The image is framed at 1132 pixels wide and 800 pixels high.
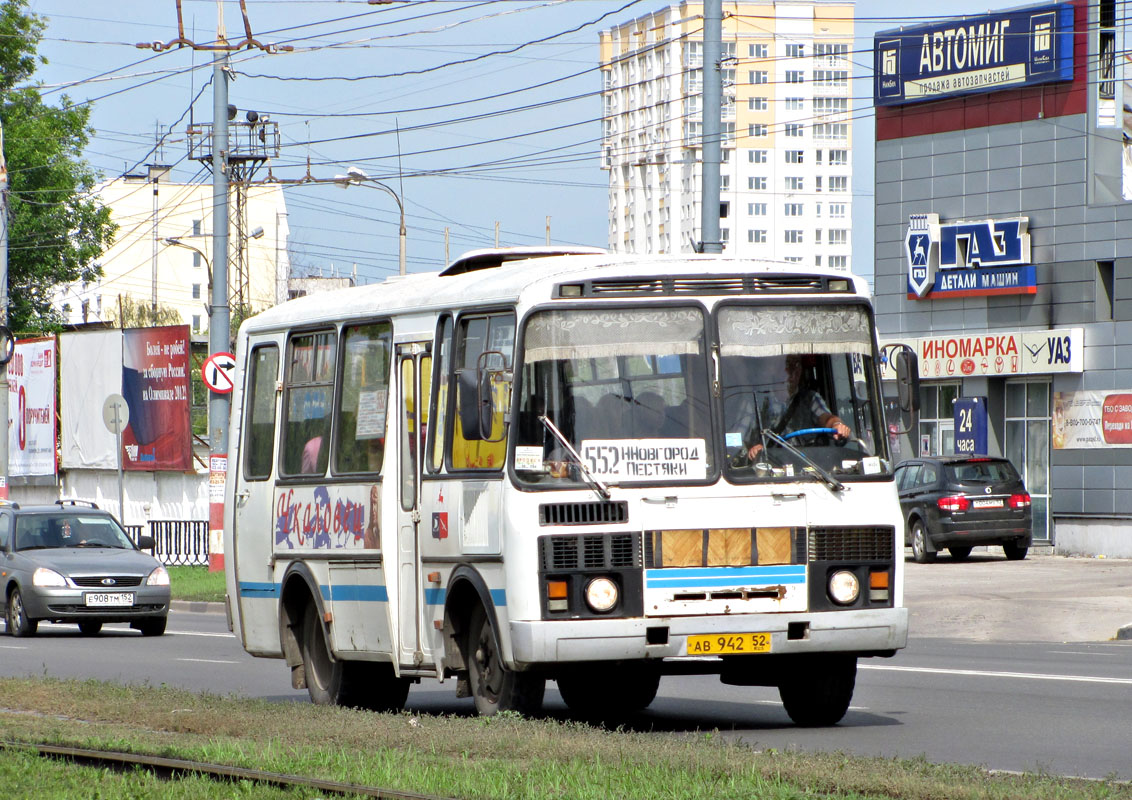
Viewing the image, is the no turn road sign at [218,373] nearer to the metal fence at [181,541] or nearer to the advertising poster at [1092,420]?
the metal fence at [181,541]

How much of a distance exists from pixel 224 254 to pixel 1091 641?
48.9 ft

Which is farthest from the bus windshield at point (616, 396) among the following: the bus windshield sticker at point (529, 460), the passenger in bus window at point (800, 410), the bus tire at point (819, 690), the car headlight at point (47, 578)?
the car headlight at point (47, 578)

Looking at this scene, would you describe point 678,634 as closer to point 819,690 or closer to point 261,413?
point 819,690

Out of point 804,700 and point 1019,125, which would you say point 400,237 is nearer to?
→ point 1019,125

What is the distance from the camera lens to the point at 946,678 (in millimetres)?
15078

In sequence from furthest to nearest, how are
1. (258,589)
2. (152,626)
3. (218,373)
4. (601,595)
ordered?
(218,373) < (152,626) < (258,589) < (601,595)

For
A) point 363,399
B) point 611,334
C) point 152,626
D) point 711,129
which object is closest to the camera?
point 611,334

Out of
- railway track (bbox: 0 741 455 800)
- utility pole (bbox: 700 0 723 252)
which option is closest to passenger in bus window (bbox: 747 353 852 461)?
railway track (bbox: 0 741 455 800)

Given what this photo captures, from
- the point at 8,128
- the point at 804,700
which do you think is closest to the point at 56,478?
the point at 8,128

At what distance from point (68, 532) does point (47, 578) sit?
162cm

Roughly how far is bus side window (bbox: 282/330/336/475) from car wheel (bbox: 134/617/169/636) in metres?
10.6

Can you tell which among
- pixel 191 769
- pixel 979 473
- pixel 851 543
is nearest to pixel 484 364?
pixel 851 543

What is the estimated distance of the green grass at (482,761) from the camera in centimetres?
787

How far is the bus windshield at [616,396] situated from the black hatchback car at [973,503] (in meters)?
21.0
